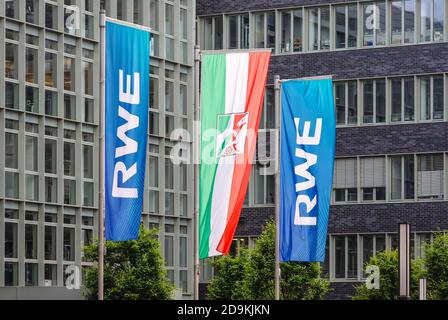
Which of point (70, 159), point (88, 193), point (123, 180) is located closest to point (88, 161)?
point (70, 159)

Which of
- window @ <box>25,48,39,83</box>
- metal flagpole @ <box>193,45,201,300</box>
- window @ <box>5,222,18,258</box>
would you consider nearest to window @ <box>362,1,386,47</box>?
window @ <box>25,48,39,83</box>

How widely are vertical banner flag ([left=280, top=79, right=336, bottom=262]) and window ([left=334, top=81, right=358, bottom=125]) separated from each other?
30.9m

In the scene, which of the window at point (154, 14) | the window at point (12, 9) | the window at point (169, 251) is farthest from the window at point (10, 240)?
the window at point (154, 14)

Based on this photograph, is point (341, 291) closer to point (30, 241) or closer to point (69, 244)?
point (69, 244)

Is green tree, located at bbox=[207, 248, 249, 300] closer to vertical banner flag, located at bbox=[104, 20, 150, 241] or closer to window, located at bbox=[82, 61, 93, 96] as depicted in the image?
window, located at bbox=[82, 61, 93, 96]

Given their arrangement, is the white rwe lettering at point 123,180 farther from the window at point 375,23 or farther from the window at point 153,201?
the window at point 375,23

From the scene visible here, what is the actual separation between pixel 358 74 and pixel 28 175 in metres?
21.5

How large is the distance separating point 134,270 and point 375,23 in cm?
2305

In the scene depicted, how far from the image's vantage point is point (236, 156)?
34.9 meters

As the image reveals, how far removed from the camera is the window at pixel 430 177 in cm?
6800

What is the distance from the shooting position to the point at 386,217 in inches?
2714

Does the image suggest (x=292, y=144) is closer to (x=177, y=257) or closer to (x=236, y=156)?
(x=236, y=156)

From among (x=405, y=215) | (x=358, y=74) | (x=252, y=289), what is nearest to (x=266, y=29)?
(x=358, y=74)

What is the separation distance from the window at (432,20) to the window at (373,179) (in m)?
6.75
